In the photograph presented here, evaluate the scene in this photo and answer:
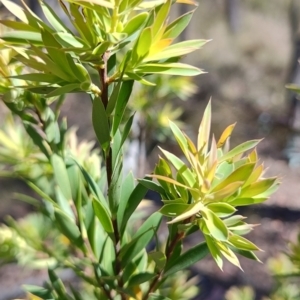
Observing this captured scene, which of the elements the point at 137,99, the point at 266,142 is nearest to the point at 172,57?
the point at 137,99

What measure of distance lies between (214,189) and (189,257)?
0.07 metres

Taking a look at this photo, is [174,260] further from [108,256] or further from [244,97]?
[244,97]

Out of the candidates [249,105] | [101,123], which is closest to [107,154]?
[101,123]

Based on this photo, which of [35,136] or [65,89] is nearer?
[65,89]

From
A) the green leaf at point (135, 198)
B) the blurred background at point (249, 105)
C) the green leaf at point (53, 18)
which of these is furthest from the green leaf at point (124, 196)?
the blurred background at point (249, 105)

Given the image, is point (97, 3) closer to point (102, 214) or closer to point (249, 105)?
point (102, 214)

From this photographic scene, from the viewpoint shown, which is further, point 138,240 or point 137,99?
point 137,99

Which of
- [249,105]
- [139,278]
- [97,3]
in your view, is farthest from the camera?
[249,105]

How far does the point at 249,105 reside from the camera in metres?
3.09

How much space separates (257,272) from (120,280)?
1.50 m

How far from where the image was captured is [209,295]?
4.72 ft

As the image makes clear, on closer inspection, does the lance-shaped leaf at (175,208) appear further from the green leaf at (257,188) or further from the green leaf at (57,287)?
the green leaf at (57,287)

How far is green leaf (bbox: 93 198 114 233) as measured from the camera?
0.74ft

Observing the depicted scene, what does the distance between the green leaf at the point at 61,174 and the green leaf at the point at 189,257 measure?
0.10 m
